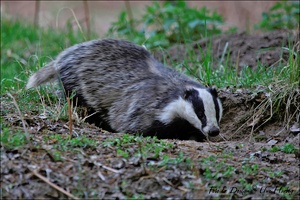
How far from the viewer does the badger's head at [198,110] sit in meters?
4.72

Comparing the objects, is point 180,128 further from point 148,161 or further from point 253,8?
point 253,8

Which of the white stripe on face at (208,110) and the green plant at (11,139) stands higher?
the green plant at (11,139)

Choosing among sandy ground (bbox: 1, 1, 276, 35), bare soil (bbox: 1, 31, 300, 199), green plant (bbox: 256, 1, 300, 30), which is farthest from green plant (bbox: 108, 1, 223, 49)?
sandy ground (bbox: 1, 1, 276, 35)

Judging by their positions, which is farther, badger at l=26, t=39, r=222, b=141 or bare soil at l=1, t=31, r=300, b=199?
badger at l=26, t=39, r=222, b=141

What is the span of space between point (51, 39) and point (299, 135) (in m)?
4.79

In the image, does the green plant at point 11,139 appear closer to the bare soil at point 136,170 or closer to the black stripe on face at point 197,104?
the bare soil at point 136,170

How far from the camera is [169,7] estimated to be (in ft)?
25.0

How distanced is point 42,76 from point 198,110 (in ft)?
5.23

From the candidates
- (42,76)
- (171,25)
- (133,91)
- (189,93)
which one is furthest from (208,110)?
(171,25)

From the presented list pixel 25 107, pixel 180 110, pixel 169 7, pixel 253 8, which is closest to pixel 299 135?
pixel 180 110

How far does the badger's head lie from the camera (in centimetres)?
472

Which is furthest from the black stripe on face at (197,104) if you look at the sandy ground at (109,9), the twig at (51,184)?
the sandy ground at (109,9)

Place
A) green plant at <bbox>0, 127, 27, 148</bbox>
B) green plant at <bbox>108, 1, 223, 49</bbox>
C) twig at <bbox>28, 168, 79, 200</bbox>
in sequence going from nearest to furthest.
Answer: twig at <bbox>28, 168, 79, 200</bbox>
green plant at <bbox>0, 127, 27, 148</bbox>
green plant at <bbox>108, 1, 223, 49</bbox>

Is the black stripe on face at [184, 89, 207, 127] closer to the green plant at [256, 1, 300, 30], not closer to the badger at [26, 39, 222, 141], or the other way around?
the badger at [26, 39, 222, 141]
